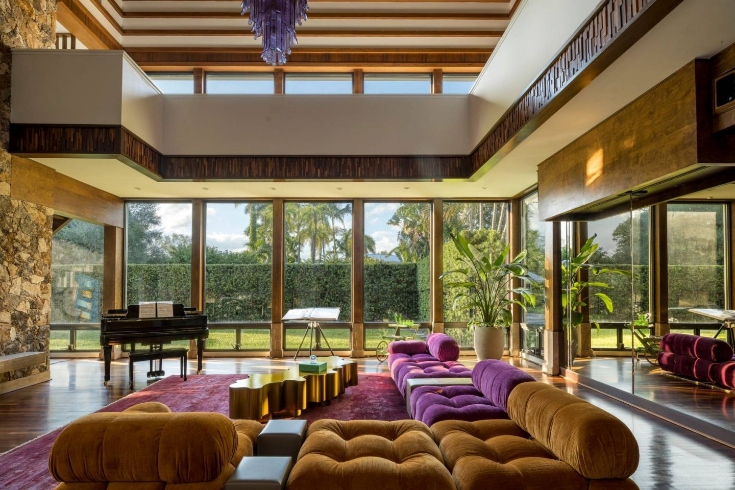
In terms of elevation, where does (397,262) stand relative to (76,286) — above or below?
above

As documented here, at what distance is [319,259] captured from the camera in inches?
383

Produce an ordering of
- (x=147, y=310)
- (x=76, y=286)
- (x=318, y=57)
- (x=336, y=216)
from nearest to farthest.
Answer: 1. (x=147, y=310)
2. (x=318, y=57)
3. (x=76, y=286)
4. (x=336, y=216)

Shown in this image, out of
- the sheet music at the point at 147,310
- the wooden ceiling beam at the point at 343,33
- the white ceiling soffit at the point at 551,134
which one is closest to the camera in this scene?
the white ceiling soffit at the point at 551,134

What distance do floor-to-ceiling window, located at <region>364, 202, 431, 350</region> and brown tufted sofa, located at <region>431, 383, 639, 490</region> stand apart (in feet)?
22.0

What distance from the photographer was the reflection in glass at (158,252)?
962cm

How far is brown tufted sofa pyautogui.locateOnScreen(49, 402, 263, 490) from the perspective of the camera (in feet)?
6.54

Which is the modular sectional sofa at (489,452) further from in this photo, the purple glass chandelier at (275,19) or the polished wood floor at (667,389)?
the purple glass chandelier at (275,19)

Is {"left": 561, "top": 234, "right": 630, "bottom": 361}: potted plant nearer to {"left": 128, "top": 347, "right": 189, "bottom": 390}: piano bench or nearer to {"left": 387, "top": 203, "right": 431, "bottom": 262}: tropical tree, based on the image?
{"left": 387, "top": 203, "right": 431, "bottom": 262}: tropical tree

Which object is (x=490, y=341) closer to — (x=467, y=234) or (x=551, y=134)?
(x=467, y=234)

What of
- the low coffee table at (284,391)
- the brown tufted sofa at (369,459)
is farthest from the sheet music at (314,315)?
the brown tufted sofa at (369,459)

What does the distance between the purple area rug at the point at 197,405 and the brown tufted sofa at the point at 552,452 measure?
2.42 meters

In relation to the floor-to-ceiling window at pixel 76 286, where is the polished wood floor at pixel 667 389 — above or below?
below

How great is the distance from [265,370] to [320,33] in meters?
5.78

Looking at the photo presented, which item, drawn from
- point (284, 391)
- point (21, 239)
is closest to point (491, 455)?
point (284, 391)
